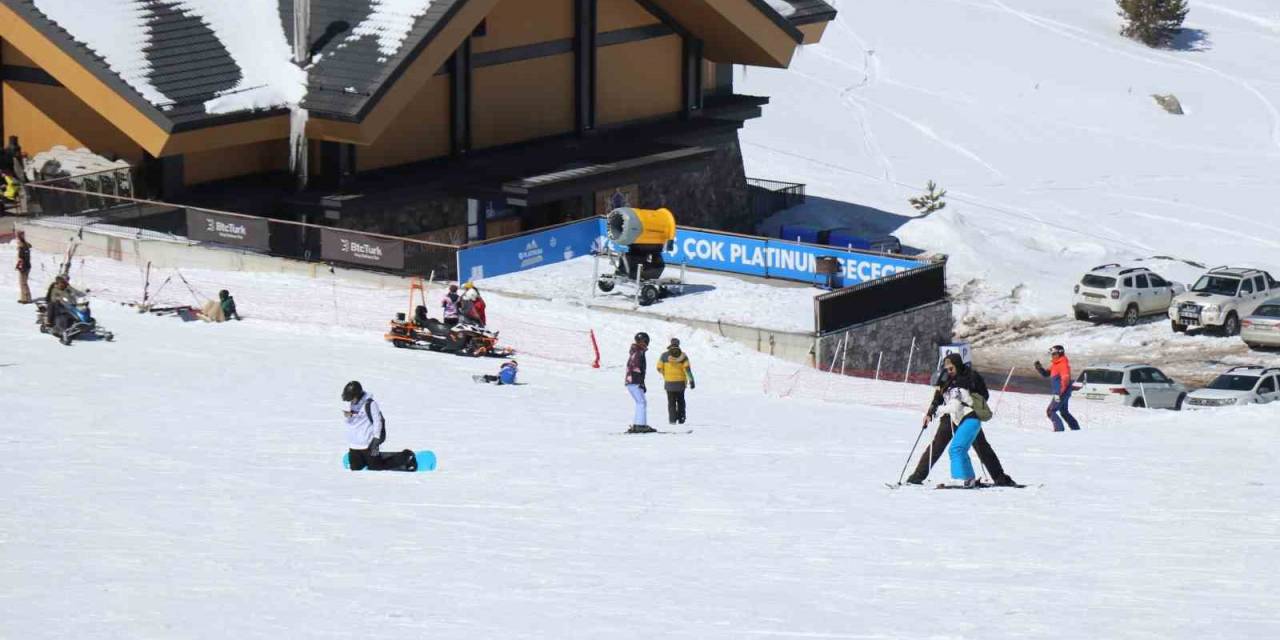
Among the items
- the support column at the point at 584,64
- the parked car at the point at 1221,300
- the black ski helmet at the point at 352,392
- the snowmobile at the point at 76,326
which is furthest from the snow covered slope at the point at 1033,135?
the black ski helmet at the point at 352,392

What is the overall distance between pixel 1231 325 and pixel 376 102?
1982 centimetres

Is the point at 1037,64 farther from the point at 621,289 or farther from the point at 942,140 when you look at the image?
the point at 621,289

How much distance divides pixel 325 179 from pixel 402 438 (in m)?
18.2

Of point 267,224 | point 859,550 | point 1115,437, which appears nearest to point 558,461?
point 859,550

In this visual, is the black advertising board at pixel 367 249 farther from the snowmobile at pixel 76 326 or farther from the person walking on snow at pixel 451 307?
the snowmobile at pixel 76 326

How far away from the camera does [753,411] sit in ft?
97.8

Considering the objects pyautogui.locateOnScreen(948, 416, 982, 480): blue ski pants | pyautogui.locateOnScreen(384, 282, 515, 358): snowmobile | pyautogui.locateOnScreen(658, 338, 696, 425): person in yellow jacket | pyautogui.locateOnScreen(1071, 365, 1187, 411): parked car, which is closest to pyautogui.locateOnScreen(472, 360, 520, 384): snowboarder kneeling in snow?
pyautogui.locateOnScreen(384, 282, 515, 358): snowmobile

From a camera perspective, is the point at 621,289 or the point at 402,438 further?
the point at 621,289

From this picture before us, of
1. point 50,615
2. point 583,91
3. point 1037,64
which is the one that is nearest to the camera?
point 50,615

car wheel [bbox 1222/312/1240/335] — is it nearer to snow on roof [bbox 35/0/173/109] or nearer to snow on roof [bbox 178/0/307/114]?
snow on roof [bbox 178/0/307/114]

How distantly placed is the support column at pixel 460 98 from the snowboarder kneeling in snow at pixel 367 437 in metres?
Answer: 22.9

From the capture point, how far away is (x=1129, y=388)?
36219mm

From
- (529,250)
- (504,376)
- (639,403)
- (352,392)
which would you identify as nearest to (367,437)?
(352,392)

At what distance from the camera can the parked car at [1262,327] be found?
43.6 metres
